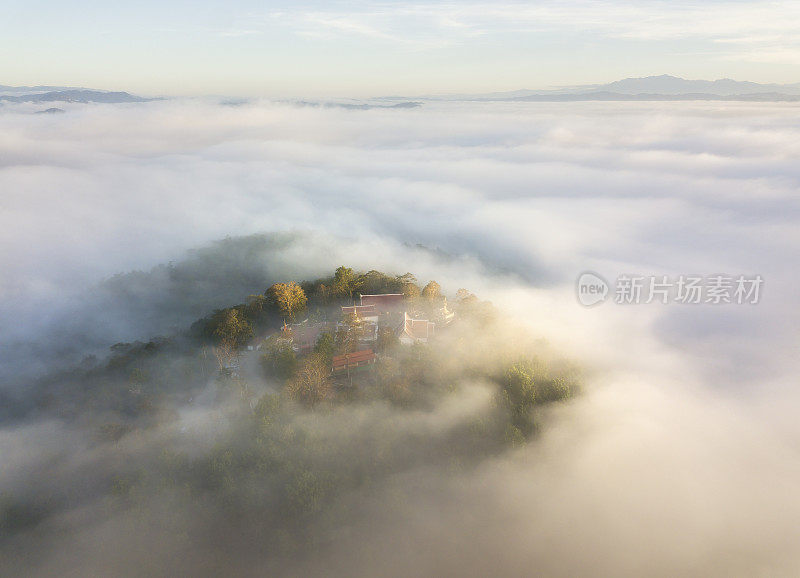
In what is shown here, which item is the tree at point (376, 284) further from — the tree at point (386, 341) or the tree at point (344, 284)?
the tree at point (386, 341)

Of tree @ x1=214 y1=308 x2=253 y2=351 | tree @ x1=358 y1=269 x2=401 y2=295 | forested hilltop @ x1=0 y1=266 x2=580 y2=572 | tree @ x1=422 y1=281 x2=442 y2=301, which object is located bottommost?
forested hilltop @ x1=0 y1=266 x2=580 y2=572

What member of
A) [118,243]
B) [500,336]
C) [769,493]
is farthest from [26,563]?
[118,243]

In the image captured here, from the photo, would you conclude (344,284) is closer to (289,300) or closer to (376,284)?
(376,284)

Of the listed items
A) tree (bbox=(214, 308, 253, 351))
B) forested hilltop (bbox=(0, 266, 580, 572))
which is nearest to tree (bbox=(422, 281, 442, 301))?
forested hilltop (bbox=(0, 266, 580, 572))

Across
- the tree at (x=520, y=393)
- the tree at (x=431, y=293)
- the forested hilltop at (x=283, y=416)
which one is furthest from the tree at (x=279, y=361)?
the tree at (x=520, y=393)

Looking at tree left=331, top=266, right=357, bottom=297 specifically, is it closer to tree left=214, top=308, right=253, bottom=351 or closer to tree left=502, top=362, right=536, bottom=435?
tree left=214, top=308, right=253, bottom=351

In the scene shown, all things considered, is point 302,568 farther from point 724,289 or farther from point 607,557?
point 724,289

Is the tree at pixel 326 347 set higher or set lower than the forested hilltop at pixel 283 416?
higher
